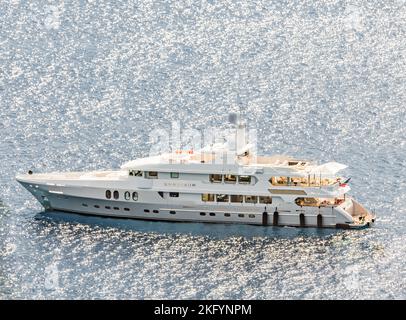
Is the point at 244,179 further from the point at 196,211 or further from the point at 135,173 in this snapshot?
the point at 135,173

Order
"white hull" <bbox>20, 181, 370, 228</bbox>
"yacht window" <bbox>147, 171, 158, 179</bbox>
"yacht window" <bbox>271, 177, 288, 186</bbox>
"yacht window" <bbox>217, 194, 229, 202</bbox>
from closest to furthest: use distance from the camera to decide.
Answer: "white hull" <bbox>20, 181, 370, 228</bbox> → "yacht window" <bbox>271, 177, 288, 186</bbox> → "yacht window" <bbox>217, 194, 229, 202</bbox> → "yacht window" <bbox>147, 171, 158, 179</bbox>

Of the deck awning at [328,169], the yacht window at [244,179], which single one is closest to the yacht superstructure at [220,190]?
the yacht window at [244,179]

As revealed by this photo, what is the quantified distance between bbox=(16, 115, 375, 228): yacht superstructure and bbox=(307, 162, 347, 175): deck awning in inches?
4.1

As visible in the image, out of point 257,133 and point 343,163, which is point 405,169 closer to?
point 343,163

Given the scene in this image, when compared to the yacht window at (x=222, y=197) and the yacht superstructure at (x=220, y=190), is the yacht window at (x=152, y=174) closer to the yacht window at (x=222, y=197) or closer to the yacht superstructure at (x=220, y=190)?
the yacht superstructure at (x=220, y=190)

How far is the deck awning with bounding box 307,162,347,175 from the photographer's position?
173250mm

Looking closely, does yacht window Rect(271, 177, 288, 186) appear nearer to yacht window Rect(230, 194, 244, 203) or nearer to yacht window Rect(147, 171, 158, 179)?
yacht window Rect(230, 194, 244, 203)

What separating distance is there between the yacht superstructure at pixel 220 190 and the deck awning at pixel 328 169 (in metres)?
0.10

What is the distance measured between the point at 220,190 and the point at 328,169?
11375 mm

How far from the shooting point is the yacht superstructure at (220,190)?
173000mm

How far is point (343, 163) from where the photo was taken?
18675cm

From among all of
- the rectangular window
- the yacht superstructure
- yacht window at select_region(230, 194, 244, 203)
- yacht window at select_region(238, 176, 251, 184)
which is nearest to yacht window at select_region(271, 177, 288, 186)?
the yacht superstructure

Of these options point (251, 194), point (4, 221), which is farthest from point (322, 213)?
point (4, 221)

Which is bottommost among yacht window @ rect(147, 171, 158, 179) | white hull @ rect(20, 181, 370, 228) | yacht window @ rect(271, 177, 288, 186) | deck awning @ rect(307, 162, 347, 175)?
white hull @ rect(20, 181, 370, 228)
